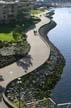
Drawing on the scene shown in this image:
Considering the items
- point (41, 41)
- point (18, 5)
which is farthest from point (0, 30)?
point (18, 5)

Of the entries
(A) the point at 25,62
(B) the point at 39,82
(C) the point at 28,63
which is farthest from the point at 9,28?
(B) the point at 39,82

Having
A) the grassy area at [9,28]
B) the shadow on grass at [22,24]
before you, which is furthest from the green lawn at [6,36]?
the shadow on grass at [22,24]

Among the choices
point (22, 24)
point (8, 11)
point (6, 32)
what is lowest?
point (22, 24)

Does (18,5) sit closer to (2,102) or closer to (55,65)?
(55,65)

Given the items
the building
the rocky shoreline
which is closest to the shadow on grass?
the building

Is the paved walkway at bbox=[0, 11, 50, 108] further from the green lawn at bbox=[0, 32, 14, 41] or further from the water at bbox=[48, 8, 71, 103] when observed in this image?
the green lawn at bbox=[0, 32, 14, 41]

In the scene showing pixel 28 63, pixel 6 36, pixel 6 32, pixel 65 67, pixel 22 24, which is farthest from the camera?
pixel 22 24

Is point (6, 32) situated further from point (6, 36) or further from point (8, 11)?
point (8, 11)

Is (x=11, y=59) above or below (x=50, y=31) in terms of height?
above
